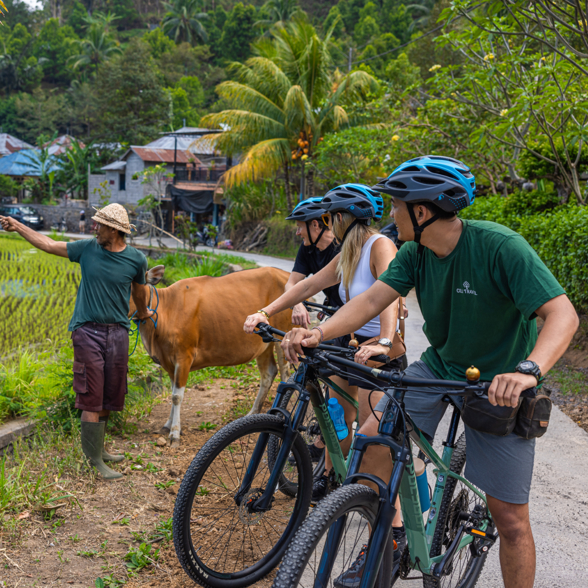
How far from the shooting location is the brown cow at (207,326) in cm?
543

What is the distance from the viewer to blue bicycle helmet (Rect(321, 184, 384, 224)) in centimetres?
359

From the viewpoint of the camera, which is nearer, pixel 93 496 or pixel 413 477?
pixel 413 477

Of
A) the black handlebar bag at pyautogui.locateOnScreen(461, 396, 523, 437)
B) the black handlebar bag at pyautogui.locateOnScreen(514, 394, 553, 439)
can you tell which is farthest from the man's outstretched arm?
the black handlebar bag at pyautogui.locateOnScreen(514, 394, 553, 439)

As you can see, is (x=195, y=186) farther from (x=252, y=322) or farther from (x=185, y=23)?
(x=185, y=23)

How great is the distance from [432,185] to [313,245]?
86.5 inches

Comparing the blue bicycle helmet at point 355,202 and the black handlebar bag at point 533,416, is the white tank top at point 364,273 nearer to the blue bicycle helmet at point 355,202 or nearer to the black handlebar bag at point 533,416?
the blue bicycle helmet at point 355,202

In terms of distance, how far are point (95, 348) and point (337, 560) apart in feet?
9.06

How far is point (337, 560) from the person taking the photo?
2.31 m

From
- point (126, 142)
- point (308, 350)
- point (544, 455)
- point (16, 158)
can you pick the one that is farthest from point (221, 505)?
point (16, 158)

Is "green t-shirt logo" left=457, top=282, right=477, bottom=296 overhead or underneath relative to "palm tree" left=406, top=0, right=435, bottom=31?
underneath

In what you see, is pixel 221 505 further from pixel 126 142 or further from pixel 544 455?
pixel 126 142

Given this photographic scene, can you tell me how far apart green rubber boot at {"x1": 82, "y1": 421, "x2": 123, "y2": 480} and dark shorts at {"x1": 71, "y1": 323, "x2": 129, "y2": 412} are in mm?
135

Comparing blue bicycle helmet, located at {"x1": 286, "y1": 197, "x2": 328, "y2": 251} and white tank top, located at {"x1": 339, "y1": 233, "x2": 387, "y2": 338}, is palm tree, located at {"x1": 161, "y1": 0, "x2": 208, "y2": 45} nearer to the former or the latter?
blue bicycle helmet, located at {"x1": 286, "y1": 197, "x2": 328, "y2": 251}

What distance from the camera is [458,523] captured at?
9.95ft
